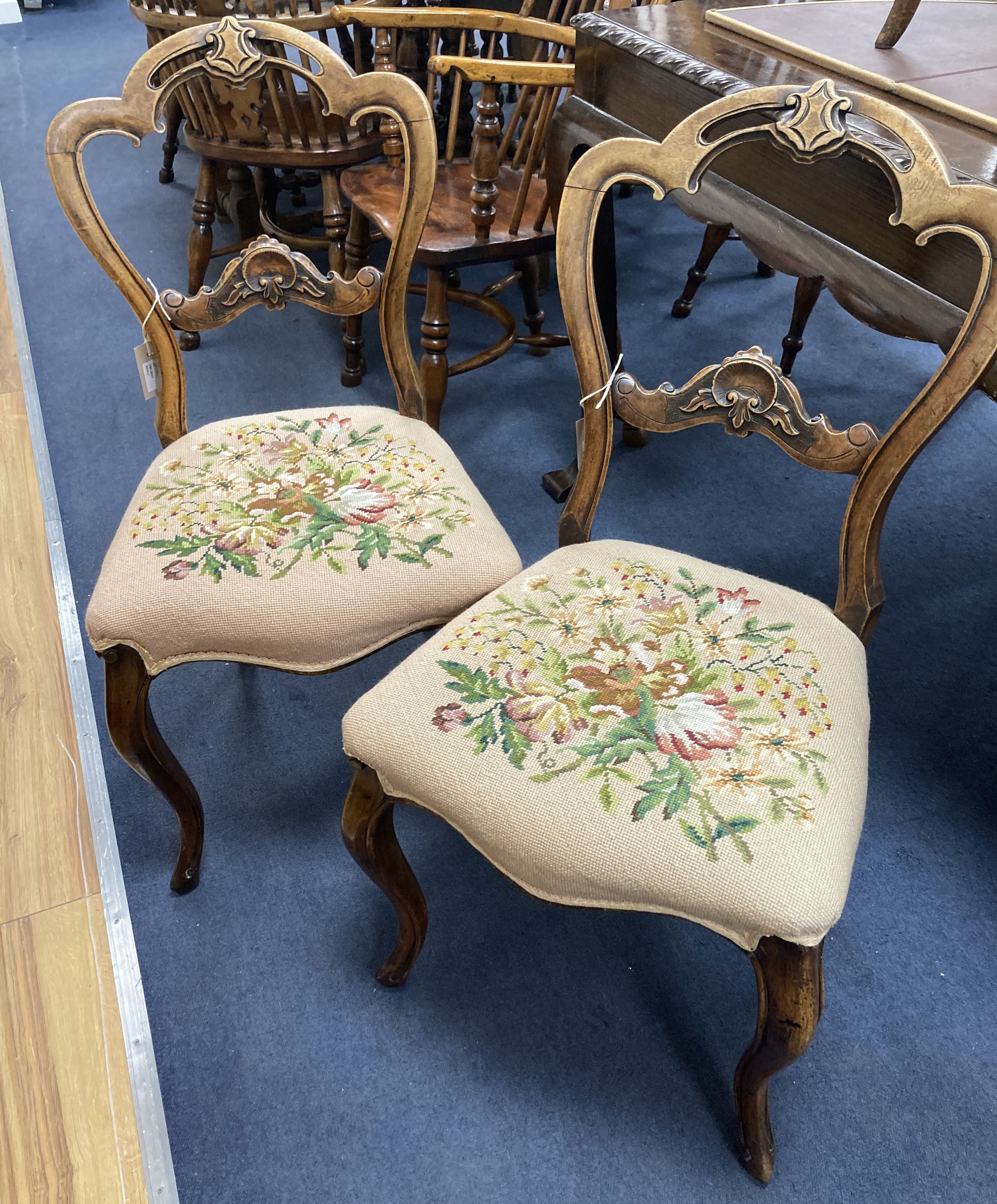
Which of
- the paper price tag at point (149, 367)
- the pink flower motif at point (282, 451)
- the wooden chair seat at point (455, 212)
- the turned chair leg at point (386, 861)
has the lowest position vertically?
the turned chair leg at point (386, 861)

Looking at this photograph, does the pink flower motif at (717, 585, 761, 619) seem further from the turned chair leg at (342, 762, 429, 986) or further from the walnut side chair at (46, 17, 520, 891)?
the turned chair leg at (342, 762, 429, 986)

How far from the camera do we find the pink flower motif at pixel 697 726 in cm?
82

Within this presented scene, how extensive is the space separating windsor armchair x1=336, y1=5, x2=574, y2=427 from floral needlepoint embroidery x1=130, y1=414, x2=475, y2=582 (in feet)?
1.59

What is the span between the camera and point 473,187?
5.44 feet

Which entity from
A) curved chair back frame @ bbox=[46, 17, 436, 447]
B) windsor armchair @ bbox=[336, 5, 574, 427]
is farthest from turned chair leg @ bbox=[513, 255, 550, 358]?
curved chair back frame @ bbox=[46, 17, 436, 447]

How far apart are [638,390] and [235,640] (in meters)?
0.54

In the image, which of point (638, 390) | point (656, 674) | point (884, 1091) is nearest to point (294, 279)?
point (638, 390)

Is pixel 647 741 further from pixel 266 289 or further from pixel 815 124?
pixel 266 289

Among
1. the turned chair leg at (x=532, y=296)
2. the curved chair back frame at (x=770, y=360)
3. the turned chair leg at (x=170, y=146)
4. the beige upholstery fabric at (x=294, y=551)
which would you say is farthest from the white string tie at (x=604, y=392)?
the turned chair leg at (x=170, y=146)

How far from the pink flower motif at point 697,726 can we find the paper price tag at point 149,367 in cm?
79

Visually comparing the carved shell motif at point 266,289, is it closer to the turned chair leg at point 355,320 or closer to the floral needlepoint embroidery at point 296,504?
the floral needlepoint embroidery at point 296,504

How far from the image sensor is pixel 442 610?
1.03m

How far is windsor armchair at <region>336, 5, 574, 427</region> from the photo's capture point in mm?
1528

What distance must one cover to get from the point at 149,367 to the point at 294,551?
37 cm
